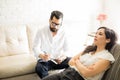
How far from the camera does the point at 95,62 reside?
5.80ft

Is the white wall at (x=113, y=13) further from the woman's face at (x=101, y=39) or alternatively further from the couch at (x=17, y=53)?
the woman's face at (x=101, y=39)

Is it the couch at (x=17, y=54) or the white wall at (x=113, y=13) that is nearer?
the couch at (x=17, y=54)

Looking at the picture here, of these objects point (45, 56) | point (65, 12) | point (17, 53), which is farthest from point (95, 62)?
point (65, 12)

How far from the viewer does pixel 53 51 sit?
2439 mm

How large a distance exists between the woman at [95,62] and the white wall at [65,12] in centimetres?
119

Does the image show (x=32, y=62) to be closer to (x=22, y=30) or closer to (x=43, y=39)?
(x=43, y=39)

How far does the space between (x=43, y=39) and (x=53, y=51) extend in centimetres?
20

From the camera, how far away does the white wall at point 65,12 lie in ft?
10.2

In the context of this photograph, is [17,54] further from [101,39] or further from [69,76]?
[101,39]

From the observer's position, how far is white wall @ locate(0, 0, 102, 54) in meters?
3.12

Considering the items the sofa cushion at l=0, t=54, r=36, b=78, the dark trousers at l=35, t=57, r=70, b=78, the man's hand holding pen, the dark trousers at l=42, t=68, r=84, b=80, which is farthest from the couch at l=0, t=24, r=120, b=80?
the dark trousers at l=42, t=68, r=84, b=80

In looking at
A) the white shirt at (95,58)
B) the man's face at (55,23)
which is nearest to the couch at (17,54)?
the man's face at (55,23)

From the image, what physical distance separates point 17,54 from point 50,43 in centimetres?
68

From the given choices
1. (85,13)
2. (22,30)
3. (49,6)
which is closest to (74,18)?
Result: (85,13)
